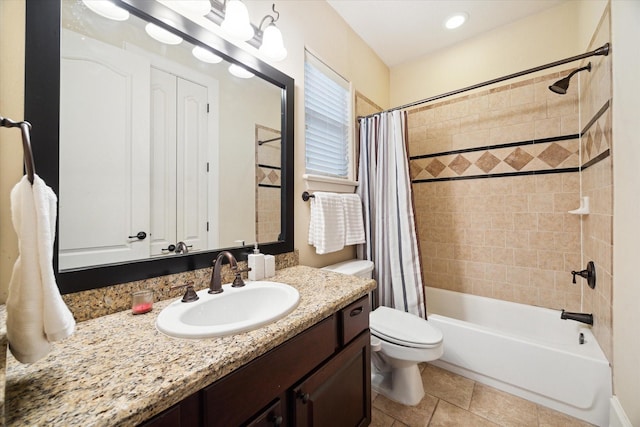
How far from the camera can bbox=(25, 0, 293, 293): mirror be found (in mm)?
771

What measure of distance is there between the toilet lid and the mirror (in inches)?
30.9

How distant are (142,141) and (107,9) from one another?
443 millimetres

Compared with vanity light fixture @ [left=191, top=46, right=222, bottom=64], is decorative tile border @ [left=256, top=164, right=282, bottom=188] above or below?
below

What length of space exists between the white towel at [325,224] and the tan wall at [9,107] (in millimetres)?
1230

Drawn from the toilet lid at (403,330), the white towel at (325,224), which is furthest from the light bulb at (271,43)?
the toilet lid at (403,330)

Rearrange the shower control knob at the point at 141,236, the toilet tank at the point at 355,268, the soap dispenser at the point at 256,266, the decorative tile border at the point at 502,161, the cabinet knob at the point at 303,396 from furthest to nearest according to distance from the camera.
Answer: the decorative tile border at the point at 502,161
the toilet tank at the point at 355,268
the soap dispenser at the point at 256,266
the shower control knob at the point at 141,236
the cabinet knob at the point at 303,396

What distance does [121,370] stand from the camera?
529 mm

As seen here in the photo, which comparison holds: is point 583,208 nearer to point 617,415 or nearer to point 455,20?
point 617,415

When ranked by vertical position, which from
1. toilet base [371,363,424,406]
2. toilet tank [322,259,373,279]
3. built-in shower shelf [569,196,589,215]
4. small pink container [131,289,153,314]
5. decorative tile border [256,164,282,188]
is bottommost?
toilet base [371,363,424,406]

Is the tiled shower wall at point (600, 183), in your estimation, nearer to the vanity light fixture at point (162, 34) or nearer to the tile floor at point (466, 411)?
the tile floor at point (466, 411)

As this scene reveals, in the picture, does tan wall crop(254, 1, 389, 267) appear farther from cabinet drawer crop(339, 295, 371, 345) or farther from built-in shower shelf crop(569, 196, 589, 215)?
built-in shower shelf crop(569, 196, 589, 215)

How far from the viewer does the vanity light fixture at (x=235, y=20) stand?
43.6 inches

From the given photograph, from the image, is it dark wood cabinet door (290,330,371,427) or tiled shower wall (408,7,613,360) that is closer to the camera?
dark wood cabinet door (290,330,371,427)

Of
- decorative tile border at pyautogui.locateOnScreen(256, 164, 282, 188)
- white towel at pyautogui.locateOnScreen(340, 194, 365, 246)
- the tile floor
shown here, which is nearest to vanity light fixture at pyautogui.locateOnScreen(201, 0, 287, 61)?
decorative tile border at pyautogui.locateOnScreen(256, 164, 282, 188)
